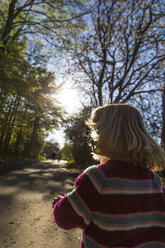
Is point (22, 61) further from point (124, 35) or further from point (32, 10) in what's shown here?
point (124, 35)

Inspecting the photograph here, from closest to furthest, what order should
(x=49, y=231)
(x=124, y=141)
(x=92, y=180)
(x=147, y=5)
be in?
(x=92, y=180), (x=124, y=141), (x=49, y=231), (x=147, y=5)

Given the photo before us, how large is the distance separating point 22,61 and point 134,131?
28.1 ft

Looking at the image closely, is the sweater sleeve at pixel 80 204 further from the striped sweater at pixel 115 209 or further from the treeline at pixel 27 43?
the treeline at pixel 27 43

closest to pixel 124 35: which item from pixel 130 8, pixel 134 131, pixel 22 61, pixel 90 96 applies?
pixel 130 8

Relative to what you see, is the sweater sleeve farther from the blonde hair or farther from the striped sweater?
the blonde hair

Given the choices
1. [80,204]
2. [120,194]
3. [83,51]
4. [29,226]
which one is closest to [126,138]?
[120,194]

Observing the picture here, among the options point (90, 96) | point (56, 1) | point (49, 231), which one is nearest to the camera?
point (49, 231)

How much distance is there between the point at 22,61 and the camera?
27.5 feet

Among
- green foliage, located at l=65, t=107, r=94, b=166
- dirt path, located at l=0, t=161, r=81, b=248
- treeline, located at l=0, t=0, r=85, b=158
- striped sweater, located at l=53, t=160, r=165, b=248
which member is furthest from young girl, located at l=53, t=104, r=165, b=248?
green foliage, located at l=65, t=107, r=94, b=166

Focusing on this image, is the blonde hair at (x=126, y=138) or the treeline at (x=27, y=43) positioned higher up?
the treeline at (x=27, y=43)

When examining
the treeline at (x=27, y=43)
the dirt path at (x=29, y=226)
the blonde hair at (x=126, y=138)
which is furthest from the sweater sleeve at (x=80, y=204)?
the treeline at (x=27, y=43)

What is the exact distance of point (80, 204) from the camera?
1014mm

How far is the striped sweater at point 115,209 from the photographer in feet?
3.26

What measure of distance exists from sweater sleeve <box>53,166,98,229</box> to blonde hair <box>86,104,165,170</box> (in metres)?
0.23
